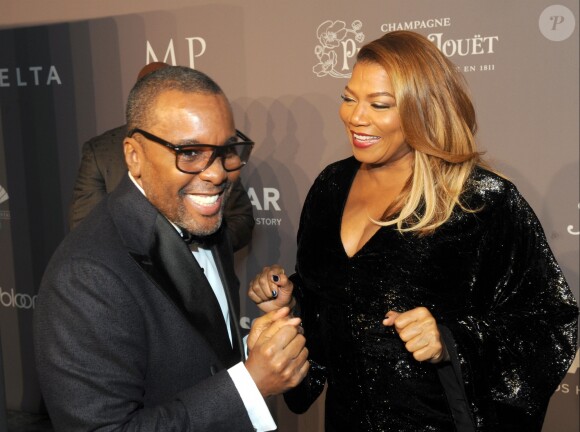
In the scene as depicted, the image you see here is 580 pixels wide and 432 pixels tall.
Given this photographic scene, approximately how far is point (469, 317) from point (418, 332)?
0.26m

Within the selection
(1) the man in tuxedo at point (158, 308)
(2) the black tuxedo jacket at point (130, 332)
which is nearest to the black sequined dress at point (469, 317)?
(1) the man in tuxedo at point (158, 308)

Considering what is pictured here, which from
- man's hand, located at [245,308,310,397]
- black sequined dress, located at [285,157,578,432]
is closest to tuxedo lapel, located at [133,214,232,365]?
man's hand, located at [245,308,310,397]

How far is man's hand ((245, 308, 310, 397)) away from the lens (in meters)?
1.45

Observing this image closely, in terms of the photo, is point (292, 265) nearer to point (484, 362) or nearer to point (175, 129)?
point (484, 362)

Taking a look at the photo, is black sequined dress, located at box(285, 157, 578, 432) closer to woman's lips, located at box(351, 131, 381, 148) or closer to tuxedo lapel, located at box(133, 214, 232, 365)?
woman's lips, located at box(351, 131, 381, 148)

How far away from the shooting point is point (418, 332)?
163 cm

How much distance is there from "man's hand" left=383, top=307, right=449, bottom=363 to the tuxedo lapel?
1.40 feet

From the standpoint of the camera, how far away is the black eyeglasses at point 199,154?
1469 millimetres

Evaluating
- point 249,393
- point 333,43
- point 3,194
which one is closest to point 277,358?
point 249,393

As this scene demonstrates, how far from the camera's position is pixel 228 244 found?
195cm

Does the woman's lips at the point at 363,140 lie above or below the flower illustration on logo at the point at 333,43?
below

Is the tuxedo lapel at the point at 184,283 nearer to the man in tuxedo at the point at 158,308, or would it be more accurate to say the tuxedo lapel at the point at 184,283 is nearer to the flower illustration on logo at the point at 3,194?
the man in tuxedo at the point at 158,308

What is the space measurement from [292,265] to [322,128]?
0.78m

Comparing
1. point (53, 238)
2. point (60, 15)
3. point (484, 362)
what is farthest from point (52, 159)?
point (484, 362)
